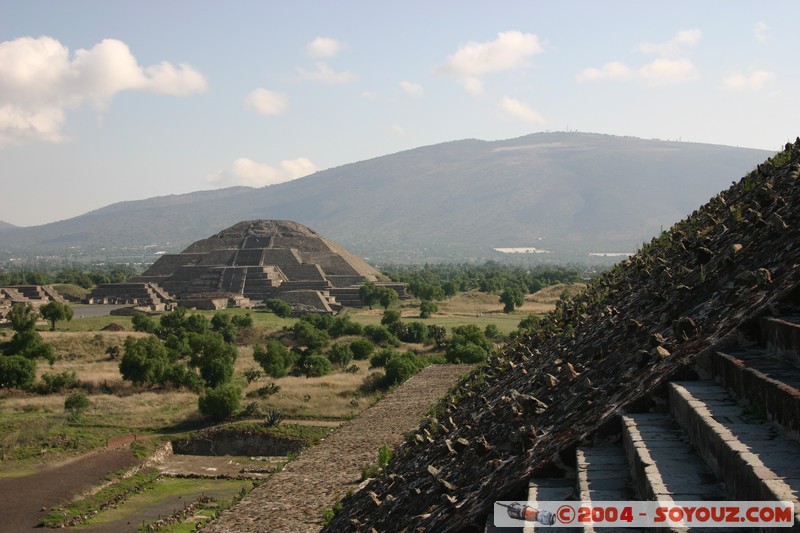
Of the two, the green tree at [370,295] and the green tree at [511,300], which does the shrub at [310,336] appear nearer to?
the green tree at [370,295]

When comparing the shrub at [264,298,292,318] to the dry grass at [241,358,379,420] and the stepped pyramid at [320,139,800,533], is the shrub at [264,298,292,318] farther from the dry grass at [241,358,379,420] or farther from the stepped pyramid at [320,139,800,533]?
the stepped pyramid at [320,139,800,533]

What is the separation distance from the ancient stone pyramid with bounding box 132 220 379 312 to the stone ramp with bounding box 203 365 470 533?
4527 cm

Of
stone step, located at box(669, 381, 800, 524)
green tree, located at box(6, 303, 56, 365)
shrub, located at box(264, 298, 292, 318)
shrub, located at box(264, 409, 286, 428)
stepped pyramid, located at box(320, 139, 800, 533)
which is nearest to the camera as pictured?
stone step, located at box(669, 381, 800, 524)

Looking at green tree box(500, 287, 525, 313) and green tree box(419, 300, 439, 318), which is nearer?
green tree box(419, 300, 439, 318)

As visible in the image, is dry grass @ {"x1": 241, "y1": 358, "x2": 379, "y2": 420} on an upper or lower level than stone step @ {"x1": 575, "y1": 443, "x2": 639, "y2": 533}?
lower

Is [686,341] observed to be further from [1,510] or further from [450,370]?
[450,370]

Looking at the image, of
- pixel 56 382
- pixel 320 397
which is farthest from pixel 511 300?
pixel 56 382

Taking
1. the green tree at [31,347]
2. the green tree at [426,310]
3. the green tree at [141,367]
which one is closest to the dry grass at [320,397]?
the green tree at [141,367]

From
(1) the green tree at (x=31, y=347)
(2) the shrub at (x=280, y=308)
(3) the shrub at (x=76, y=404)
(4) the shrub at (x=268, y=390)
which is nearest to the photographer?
(3) the shrub at (x=76, y=404)

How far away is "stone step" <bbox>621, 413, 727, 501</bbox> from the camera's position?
336cm

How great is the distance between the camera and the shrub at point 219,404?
2881 cm

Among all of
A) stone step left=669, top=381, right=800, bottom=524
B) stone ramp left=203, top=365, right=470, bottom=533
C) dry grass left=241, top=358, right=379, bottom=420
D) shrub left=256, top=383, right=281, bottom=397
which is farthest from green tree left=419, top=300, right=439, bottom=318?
stone step left=669, top=381, right=800, bottom=524

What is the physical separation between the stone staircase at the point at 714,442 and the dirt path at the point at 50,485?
57.5 ft

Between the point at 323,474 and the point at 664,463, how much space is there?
41.7 feet
